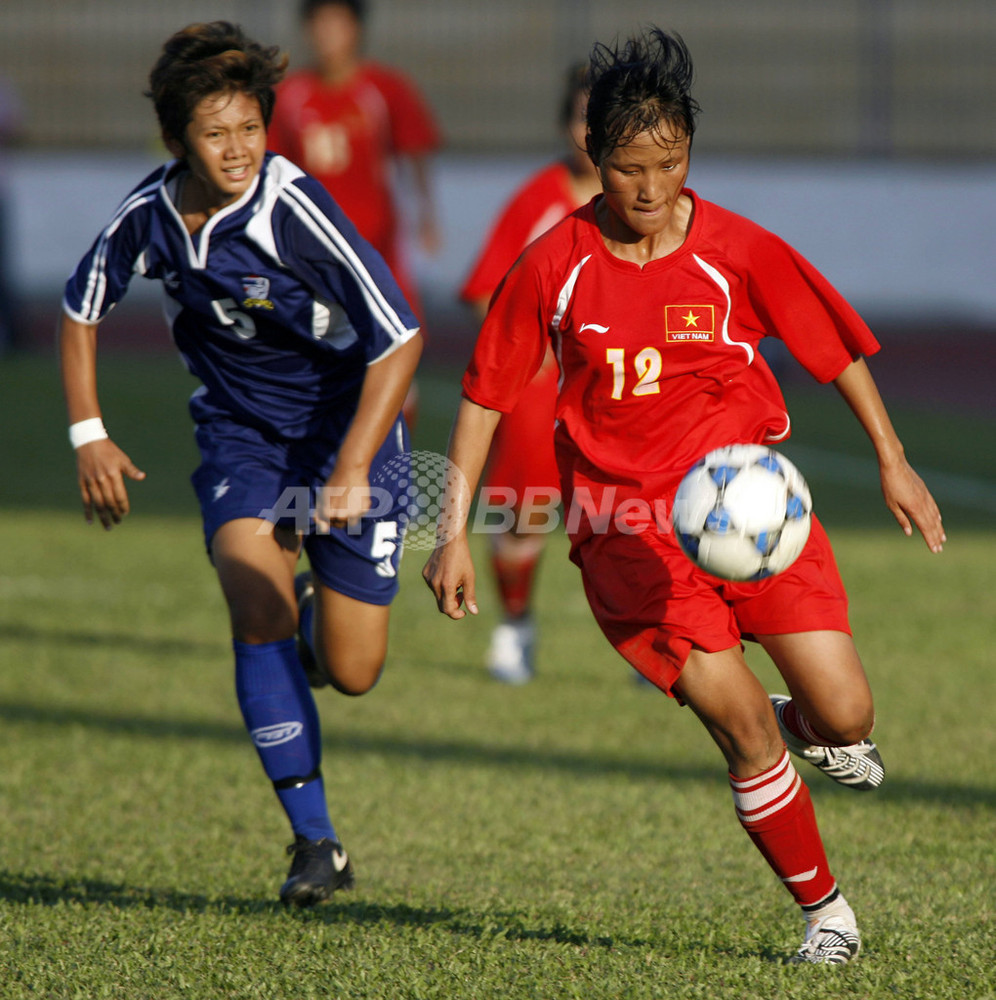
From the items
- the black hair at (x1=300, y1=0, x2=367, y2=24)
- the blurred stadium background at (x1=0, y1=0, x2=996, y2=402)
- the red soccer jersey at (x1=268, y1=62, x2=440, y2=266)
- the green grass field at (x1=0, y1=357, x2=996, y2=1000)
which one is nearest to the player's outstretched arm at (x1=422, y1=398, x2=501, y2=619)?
the green grass field at (x1=0, y1=357, x2=996, y2=1000)

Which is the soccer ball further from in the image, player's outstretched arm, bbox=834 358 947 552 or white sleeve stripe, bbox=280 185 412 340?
white sleeve stripe, bbox=280 185 412 340

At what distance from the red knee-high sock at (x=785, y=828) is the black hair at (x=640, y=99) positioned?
1330 mm

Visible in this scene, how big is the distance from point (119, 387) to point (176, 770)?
10.7 metres

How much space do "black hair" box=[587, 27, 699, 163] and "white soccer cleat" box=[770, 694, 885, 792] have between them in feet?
4.34

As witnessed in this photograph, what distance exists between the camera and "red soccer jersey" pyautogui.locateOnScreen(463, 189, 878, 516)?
3.14 m

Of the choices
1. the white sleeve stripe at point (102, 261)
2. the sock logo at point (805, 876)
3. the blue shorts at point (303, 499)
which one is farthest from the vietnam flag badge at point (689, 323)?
the white sleeve stripe at point (102, 261)

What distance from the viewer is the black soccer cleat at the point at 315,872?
140 inches

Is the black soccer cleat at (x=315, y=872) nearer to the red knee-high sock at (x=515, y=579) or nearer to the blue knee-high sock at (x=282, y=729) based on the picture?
the blue knee-high sock at (x=282, y=729)

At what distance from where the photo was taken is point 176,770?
4.86 m

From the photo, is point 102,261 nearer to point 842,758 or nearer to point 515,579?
point 842,758

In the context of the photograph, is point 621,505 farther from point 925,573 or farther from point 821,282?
point 925,573

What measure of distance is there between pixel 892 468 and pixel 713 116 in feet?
75.2

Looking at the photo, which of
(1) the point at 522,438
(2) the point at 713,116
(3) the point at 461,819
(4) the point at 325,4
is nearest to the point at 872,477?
(1) the point at 522,438

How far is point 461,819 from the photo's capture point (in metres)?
4.37
